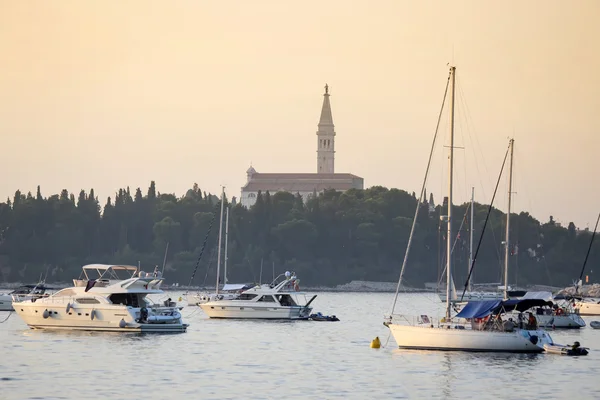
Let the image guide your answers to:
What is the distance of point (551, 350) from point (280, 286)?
87.9ft

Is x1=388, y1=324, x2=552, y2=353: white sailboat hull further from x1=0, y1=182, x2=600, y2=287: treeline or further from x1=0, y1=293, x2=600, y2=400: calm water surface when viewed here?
x1=0, y1=182, x2=600, y2=287: treeline

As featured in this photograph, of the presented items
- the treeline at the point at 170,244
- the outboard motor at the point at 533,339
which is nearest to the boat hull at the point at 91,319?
the outboard motor at the point at 533,339

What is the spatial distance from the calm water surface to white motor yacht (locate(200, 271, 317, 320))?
10.9 m

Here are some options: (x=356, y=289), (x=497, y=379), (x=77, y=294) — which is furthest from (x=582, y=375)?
(x=356, y=289)

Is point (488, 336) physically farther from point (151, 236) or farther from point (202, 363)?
point (151, 236)

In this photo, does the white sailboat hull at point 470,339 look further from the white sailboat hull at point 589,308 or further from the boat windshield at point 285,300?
the white sailboat hull at point 589,308

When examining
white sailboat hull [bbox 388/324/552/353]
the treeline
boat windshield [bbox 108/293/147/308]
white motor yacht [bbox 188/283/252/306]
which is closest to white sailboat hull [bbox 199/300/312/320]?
white motor yacht [bbox 188/283/252/306]

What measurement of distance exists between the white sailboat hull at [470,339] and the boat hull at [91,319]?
1382cm

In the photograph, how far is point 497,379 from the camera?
162ft

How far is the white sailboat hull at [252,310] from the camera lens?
264 feet

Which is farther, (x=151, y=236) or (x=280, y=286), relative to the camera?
(x=151, y=236)

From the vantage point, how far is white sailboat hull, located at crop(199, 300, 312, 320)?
80.6m

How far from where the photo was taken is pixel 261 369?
5288 centimetres

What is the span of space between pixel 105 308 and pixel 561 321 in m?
28.0
